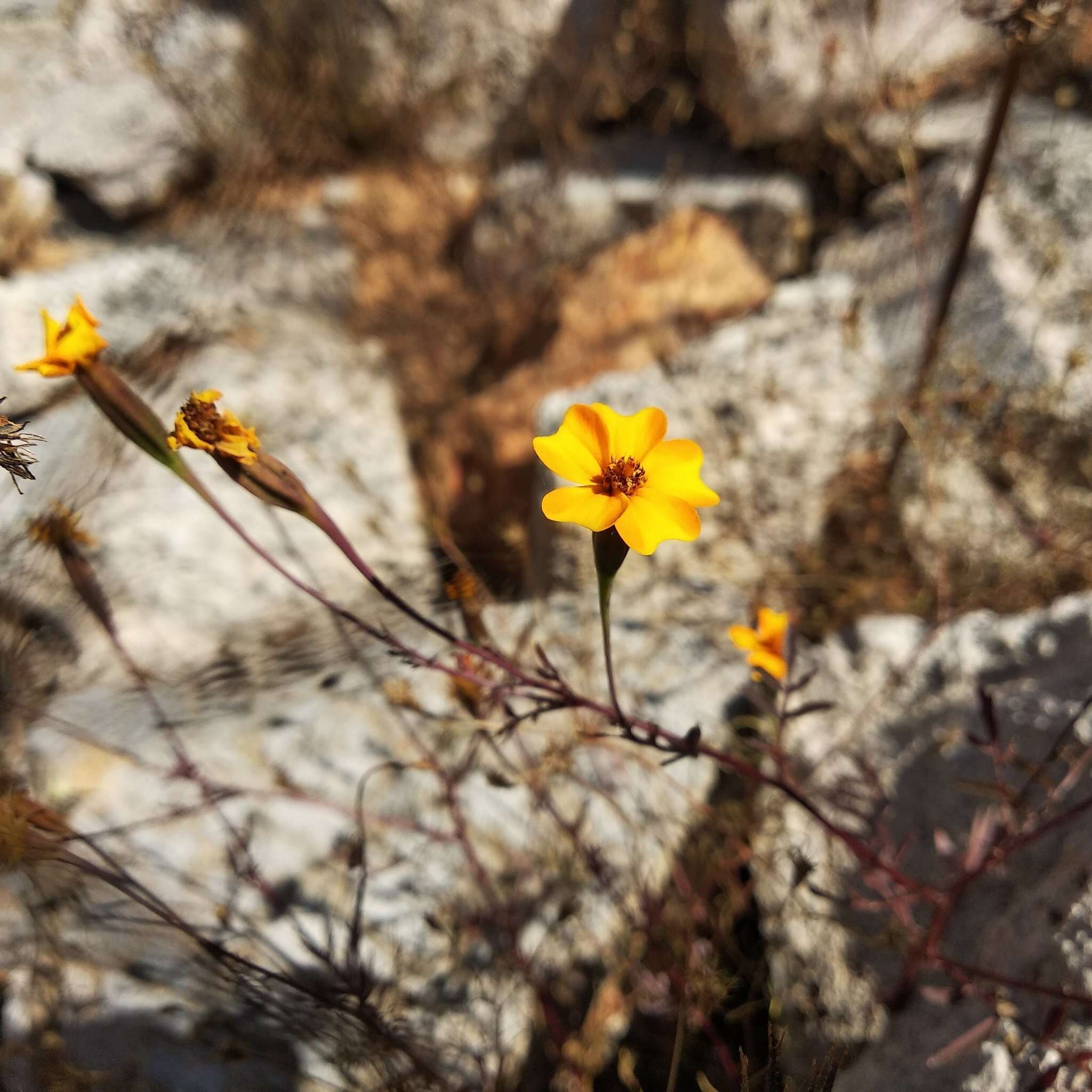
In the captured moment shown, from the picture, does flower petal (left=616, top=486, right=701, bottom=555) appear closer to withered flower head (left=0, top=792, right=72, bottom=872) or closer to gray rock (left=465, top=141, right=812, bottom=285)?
withered flower head (left=0, top=792, right=72, bottom=872)

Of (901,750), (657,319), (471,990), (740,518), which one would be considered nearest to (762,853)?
(901,750)

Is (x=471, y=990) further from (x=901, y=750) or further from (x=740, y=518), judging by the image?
(x=740, y=518)

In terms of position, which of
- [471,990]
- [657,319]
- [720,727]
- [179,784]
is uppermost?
[657,319]

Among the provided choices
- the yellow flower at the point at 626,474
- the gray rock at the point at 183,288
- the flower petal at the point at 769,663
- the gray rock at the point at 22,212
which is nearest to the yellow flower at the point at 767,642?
the flower petal at the point at 769,663

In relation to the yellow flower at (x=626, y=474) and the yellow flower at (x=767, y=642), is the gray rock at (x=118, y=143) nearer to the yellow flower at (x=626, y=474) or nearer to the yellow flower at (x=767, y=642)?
the yellow flower at (x=626, y=474)

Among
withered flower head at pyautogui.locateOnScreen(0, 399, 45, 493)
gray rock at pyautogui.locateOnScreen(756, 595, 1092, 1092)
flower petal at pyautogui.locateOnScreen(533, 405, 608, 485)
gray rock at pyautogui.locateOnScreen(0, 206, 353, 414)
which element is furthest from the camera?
gray rock at pyautogui.locateOnScreen(0, 206, 353, 414)

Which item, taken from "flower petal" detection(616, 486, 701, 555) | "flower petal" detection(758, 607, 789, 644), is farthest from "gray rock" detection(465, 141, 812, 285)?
"flower petal" detection(616, 486, 701, 555)
